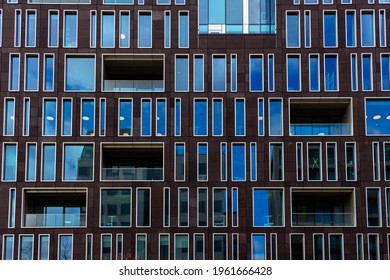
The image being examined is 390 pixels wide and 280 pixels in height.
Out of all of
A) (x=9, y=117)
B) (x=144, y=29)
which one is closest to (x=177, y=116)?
(x=144, y=29)

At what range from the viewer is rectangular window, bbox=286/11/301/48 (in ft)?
122

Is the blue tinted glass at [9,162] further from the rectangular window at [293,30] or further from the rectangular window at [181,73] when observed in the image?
the rectangular window at [293,30]

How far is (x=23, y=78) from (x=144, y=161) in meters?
9.13

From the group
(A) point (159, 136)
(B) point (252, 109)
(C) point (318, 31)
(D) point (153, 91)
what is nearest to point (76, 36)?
(D) point (153, 91)

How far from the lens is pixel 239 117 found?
119 ft

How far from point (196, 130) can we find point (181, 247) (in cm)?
704

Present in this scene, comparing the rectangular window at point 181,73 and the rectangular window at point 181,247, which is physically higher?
the rectangular window at point 181,73

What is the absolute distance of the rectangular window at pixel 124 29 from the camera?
37.0 metres

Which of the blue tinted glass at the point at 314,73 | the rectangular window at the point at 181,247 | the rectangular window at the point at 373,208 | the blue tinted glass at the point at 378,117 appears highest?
the blue tinted glass at the point at 314,73

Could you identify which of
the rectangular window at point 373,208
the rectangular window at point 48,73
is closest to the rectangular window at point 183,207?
the rectangular window at point 48,73

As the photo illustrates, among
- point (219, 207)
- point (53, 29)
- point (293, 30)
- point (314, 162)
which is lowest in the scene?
point (219, 207)

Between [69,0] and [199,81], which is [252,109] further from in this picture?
[69,0]

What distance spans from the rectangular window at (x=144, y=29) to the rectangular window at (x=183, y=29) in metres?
1.88

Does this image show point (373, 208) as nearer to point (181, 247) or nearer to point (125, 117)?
point (181, 247)
